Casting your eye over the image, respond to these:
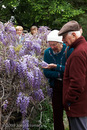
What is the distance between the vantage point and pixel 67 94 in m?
2.35

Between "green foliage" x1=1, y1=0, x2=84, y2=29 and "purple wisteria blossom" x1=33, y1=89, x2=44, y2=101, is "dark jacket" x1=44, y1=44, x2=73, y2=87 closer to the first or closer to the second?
"purple wisteria blossom" x1=33, y1=89, x2=44, y2=101

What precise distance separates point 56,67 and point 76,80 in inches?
35.1

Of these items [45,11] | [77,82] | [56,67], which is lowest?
[77,82]

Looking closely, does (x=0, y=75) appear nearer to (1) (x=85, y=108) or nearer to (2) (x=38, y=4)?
(1) (x=85, y=108)

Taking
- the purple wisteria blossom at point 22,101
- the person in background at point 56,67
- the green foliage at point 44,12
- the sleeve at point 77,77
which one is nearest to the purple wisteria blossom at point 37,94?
the person in background at point 56,67

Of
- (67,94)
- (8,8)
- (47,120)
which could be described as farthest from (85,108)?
(8,8)

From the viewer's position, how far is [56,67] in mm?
3078

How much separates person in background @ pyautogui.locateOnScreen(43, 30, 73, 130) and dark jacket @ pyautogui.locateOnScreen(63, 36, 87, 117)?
2.21 ft

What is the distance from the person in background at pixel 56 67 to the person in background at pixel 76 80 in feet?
2.09

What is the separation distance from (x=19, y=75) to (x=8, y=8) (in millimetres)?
12134

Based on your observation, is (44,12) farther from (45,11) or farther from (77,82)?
(77,82)

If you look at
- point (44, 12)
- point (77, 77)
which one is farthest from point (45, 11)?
point (77, 77)

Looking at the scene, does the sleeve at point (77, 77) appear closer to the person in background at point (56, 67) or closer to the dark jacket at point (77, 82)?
the dark jacket at point (77, 82)

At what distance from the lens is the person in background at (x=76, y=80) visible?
7.26 feet
